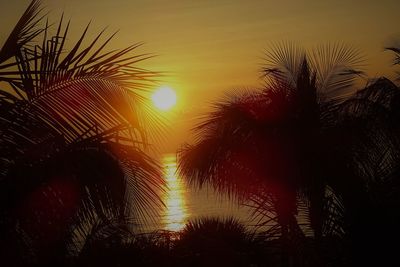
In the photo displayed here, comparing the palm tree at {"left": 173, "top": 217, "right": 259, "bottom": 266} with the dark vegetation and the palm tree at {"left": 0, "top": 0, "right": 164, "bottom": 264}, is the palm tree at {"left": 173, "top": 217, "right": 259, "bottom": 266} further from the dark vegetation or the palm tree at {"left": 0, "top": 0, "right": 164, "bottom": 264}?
the palm tree at {"left": 0, "top": 0, "right": 164, "bottom": 264}

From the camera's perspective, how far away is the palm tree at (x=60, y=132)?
149 inches

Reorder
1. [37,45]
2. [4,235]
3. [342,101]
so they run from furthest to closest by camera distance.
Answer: [342,101], [37,45], [4,235]

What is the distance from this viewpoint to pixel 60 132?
3793mm

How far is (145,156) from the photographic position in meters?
4.40

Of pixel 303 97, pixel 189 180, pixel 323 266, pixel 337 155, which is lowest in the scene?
pixel 323 266

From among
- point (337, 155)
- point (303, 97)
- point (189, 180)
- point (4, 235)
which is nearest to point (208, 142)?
point (189, 180)

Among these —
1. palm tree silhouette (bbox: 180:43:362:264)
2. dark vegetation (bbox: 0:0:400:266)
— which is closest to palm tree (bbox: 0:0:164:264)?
dark vegetation (bbox: 0:0:400:266)

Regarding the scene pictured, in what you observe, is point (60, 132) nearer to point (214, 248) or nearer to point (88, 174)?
point (88, 174)

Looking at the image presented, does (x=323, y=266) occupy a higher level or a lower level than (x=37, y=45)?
lower

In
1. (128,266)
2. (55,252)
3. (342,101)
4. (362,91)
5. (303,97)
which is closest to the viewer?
(55,252)

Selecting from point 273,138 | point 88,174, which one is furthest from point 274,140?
point 88,174

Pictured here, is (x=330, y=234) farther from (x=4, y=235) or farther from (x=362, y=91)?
(x=362, y=91)

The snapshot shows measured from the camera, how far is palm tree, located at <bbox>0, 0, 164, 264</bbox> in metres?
3.79

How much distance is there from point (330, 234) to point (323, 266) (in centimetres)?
31
